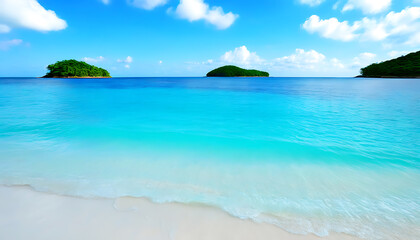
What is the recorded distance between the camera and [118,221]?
3.09m

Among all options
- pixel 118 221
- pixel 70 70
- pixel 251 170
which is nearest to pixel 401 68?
pixel 251 170

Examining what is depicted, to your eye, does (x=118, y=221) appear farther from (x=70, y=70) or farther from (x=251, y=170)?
(x=70, y=70)

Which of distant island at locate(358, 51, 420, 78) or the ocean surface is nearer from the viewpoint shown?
the ocean surface

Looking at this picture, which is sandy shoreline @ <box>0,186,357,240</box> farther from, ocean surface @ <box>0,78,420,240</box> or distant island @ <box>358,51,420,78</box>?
distant island @ <box>358,51,420,78</box>

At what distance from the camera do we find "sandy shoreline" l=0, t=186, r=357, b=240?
2.84 meters

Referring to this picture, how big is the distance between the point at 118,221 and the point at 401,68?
16348cm

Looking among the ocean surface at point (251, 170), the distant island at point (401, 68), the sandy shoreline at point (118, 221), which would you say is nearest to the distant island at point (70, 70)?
the ocean surface at point (251, 170)

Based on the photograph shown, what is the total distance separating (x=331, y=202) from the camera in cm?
371

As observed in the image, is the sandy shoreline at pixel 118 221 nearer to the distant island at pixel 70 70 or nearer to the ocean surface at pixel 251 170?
the ocean surface at pixel 251 170

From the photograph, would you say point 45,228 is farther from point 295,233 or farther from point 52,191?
point 295,233

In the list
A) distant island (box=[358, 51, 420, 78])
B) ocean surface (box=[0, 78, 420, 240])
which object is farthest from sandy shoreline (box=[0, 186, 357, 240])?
distant island (box=[358, 51, 420, 78])

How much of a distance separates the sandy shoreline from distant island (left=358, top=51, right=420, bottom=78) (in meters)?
150

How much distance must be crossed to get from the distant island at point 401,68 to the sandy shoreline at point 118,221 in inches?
5890

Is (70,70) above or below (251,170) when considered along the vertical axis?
above
